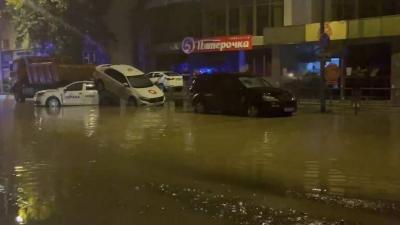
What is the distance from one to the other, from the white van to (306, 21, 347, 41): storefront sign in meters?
8.35

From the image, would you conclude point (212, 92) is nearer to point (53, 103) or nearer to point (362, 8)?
point (53, 103)

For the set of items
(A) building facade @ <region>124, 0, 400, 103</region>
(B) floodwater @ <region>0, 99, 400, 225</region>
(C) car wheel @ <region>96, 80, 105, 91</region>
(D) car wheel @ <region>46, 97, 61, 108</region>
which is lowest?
(B) floodwater @ <region>0, 99, 400, 225</region>

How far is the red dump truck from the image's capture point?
37750mm

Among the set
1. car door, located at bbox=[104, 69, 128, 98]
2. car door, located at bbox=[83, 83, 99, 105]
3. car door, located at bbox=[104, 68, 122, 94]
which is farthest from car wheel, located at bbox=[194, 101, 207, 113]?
car door, located at bbox=[83, 83, 99, 105]

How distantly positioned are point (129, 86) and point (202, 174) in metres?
20.5

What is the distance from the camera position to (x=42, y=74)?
125ft

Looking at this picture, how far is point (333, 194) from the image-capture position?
8836 mm

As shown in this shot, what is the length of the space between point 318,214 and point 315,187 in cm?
175

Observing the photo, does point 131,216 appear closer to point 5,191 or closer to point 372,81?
point 5,191

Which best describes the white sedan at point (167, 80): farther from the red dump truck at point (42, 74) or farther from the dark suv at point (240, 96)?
the dark suv at point (240, 96)

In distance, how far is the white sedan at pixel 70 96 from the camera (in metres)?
31.4

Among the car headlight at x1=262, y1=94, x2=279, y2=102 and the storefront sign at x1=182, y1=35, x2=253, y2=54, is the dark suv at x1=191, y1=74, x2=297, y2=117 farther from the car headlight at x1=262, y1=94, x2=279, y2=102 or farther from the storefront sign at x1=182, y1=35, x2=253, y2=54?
the storefront sign at x1=182, y1=35, x2=253, y2=54

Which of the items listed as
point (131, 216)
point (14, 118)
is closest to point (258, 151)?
point (131, 216)

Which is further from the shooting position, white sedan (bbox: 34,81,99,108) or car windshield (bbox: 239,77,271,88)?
white sedan (bbox: 34,81,99,108)
